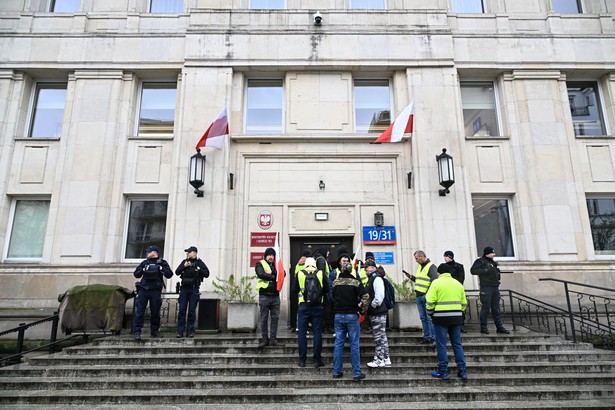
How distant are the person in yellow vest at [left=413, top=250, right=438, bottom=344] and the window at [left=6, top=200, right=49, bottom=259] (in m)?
11.1

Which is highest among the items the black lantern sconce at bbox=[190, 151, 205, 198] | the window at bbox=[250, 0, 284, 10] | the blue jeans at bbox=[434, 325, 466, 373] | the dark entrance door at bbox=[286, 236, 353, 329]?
the window at bbox=[250, 0, 284, 10]

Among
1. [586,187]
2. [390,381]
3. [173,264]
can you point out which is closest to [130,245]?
[173,264]

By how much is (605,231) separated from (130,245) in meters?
14.8

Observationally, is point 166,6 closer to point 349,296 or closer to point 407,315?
point 349,296

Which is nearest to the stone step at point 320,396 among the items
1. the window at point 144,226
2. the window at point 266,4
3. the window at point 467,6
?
the window at point 144,226

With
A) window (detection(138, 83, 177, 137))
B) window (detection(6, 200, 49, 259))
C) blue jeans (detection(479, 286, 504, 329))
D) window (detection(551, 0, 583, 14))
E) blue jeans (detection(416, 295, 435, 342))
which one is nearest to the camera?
blue jeans (detection(416, 295, 435, 342))

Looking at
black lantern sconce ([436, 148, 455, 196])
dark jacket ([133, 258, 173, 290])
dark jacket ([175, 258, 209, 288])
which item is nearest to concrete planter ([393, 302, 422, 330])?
black lantern sconce ([436, 148, 455, 196])

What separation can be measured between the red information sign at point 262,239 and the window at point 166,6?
28.0 ft

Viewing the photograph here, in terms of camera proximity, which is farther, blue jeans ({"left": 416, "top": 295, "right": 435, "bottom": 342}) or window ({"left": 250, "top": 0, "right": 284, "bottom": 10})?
window ({"left": 250, "top": 0, "right": 284, "bottom": 10})

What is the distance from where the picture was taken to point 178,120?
12570 mm

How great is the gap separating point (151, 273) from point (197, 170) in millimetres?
3480

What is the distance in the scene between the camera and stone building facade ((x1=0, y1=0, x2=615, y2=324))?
11.7 meters

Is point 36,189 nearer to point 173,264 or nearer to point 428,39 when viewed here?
point 173,264

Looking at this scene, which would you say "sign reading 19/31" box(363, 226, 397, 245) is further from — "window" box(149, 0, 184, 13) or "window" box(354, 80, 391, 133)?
"window" box(149, 0, 184, 13)
